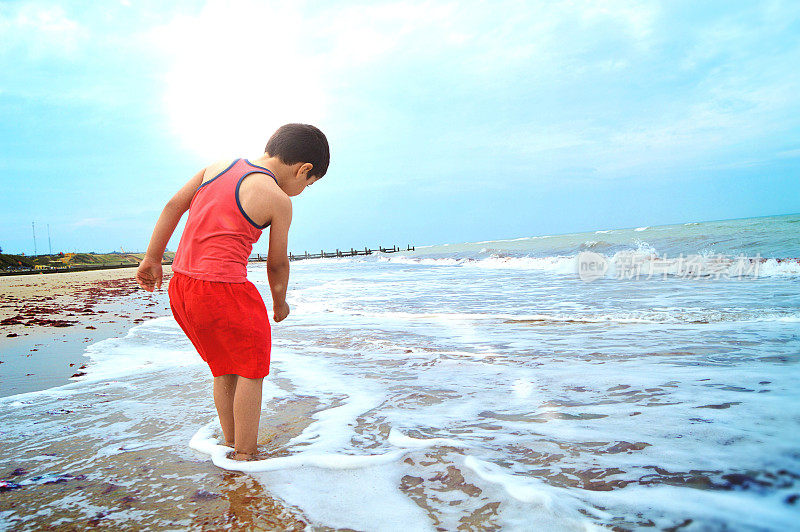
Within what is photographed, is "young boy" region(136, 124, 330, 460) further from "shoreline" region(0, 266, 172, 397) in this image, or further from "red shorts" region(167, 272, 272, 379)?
"shoreline" region(0, 266, 172, 397)

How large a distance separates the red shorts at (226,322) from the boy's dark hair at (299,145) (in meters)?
0.62

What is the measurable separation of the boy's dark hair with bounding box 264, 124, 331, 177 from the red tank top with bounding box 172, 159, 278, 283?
0.60 ft

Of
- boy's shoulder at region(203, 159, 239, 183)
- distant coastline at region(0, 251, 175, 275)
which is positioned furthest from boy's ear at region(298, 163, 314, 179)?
distant coastline at region(0, 251, 175, 275)

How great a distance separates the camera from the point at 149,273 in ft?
7.18

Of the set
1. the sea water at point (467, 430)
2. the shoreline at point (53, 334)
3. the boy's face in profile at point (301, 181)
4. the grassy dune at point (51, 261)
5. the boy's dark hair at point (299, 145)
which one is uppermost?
the grassy dune at point (51, 261)

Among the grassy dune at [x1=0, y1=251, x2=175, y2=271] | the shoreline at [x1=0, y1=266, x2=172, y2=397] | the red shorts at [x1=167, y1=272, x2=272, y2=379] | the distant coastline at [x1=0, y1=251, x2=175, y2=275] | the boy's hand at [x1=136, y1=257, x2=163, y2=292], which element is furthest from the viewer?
the grassy dune at [x1=0, y1=251, x2=175, y2=271]

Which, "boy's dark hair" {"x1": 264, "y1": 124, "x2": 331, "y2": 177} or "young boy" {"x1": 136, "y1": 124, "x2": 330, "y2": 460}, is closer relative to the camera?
"young boy" {"x1": 136, "y1": 124, "x2": 330, "y2": 460}

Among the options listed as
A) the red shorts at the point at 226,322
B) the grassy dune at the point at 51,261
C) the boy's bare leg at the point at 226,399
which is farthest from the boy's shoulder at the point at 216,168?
the grassy dune at the point at 51,261

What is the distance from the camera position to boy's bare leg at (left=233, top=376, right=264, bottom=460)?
1878mm

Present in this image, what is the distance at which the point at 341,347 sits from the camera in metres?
4.52

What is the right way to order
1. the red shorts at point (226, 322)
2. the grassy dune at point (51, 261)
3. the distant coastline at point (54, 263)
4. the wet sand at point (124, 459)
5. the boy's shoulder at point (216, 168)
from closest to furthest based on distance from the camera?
the wet sand at point (124, 459) → the red shorts at point (226, 322) → the boy's shoulder at point (216, 168) → the distant coastline at point (54, 263) → the grassy dune at point (51, 261)

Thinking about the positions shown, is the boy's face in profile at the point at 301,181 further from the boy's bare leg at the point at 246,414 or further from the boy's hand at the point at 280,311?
the boy's bare leg at the point at 246,414

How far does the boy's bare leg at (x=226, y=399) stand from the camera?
6.59ft

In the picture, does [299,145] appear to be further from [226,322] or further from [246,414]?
[246,414]
